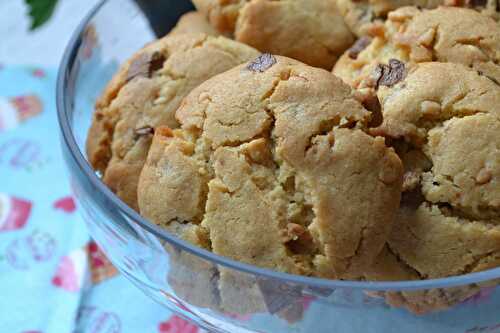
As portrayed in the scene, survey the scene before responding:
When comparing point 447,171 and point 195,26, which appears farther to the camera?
point 195,26

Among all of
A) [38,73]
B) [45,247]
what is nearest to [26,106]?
[38,73]

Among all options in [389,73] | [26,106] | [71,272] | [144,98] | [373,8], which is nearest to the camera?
[389,73]

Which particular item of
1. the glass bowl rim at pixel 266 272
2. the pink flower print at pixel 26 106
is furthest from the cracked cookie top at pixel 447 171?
the pink flower print at pixel 26 106

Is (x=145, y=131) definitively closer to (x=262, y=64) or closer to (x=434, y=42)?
(x=262, y=64)

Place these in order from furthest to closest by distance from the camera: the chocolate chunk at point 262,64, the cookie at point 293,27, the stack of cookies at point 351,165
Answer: the cookie at point 293,27 < the chocolate chunk at point 262,64 < the stack of cookies at point 351,165

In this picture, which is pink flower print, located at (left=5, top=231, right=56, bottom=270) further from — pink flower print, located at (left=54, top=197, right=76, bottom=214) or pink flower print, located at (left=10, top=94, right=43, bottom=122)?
pink flower print, located at (left=10, top=94, right=43, bottom=122)

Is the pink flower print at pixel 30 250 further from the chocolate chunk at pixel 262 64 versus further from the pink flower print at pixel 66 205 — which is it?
the chocolate chunk at pixel 262 64
